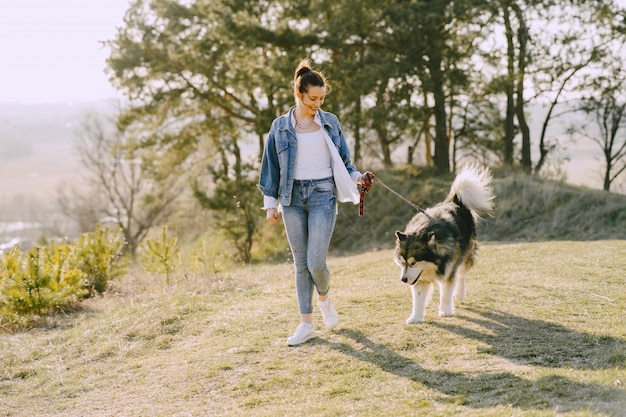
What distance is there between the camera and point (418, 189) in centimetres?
1552

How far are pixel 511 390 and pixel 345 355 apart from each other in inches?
54.0

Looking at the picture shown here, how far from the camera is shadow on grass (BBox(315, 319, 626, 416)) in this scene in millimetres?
3245

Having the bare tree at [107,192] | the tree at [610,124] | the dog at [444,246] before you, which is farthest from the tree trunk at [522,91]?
the bare tree at [107,192]

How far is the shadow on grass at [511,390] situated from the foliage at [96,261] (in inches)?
224

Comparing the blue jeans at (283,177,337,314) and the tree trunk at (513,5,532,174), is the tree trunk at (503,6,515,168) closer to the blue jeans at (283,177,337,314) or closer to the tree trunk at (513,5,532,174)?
the tree trunk at (513,5,532,174)

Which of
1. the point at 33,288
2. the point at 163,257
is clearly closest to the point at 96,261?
the point at 163,257

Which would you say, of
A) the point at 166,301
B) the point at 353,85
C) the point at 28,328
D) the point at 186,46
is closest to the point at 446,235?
the point at 166,301

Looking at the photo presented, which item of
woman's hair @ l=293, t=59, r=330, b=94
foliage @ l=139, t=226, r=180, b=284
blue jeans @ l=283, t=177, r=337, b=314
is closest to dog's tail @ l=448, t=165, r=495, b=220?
blue jeans @ l=283, t=177, r=337, b=314

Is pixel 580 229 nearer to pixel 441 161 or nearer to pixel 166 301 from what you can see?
pixel 441 161

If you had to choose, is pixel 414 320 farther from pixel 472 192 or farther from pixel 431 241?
pixel 472 192

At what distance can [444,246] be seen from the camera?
5160 mm

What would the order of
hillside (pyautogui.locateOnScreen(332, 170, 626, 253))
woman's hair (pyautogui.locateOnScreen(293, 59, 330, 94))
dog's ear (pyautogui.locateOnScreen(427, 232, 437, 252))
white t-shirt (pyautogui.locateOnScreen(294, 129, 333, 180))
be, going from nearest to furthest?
woman's hair (pyautogui.locateOnScreen(293, 59, 330, 94)), white t-shirt (pyautogui.locateOnScreen(294, 129, 333, 180)), dog's ear (pyautogui.locateOnScreen(427, 232, 437, 252)), hillside (pyautogui.locateOnScreen(332, 170, 626, 253))

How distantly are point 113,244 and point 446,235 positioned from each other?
584 cm

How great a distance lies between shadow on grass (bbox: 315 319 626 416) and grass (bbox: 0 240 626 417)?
1cm
